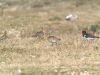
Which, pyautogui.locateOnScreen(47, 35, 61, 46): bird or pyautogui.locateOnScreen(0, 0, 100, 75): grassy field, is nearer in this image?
pyautogui.locateOnScreen(0, 0, 100, 75): grassy field

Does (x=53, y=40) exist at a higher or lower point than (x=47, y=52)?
higher

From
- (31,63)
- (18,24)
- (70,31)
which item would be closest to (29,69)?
(31,63)

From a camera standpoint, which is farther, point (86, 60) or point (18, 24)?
point (18, 24)

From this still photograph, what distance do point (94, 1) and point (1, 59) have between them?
31.6 meters

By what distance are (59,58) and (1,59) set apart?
8.49ft

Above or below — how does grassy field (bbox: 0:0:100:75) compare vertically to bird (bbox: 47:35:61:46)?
below

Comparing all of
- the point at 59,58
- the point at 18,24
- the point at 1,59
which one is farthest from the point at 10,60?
the point at 18,24

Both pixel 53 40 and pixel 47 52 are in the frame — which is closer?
pixel 47 52

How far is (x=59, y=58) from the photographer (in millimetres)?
18859

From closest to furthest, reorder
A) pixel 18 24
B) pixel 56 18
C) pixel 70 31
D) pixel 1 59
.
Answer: pixel 1 59, pixel 70 31, pixel 18 24, pixel 56 18

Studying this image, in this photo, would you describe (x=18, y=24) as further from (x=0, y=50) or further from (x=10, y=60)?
(x=10, y=60)

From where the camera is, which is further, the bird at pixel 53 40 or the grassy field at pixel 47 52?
the bird at pixel 53 40

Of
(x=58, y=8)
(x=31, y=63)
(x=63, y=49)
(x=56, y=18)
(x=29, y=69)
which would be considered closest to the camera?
(x=29, y=69)

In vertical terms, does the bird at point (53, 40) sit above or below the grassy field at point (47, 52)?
above
